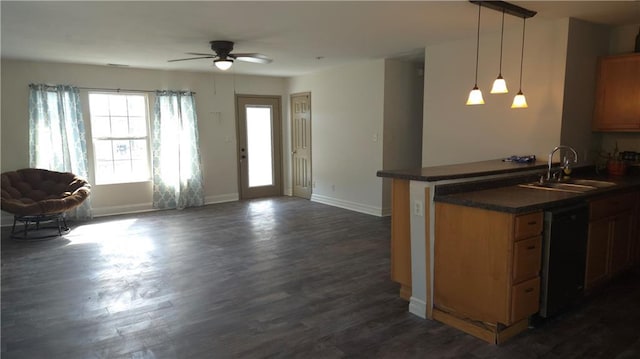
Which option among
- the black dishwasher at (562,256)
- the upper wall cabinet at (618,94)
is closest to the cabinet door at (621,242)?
the black dishwasher at (562,256)

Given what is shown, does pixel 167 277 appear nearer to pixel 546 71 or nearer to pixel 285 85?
pixel 546 71

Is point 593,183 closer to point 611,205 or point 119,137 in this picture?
point 611,205

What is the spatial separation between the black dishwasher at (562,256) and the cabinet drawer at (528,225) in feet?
0.23

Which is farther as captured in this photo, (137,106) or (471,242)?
(137,106)

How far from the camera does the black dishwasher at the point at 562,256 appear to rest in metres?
2.77

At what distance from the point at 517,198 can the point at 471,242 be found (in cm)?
47

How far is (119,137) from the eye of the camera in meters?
6.89

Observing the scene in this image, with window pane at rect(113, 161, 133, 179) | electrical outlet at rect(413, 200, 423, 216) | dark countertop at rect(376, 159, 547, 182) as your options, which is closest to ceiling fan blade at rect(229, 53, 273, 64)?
dark countertop at rect(376, 159, 547, 182)

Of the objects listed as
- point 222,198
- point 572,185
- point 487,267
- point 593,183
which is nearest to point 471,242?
point 487,267

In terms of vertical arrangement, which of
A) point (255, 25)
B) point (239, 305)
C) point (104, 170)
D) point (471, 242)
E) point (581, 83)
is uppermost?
point (255, 25)

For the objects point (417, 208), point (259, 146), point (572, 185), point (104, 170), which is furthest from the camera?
point (259, 146)

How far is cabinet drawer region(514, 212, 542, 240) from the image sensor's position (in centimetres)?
259

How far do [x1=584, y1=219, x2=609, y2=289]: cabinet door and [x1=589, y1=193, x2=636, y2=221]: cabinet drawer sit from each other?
0.21 feet

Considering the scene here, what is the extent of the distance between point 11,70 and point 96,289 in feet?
13.9
